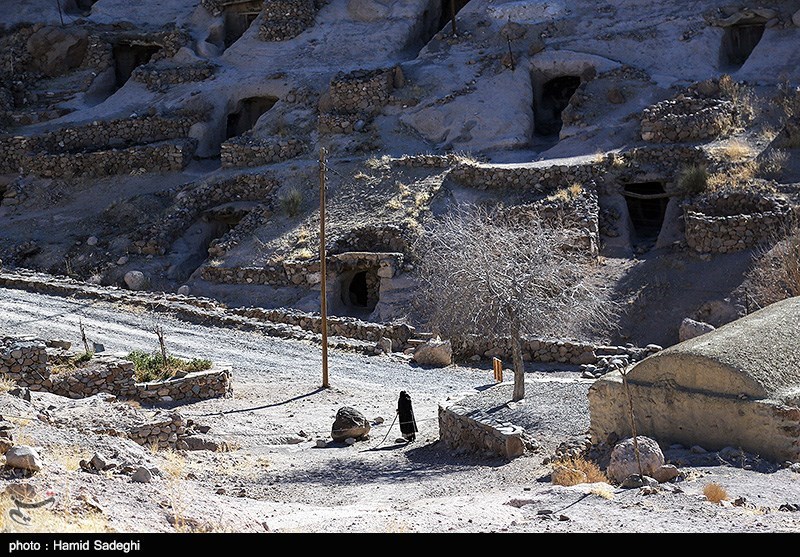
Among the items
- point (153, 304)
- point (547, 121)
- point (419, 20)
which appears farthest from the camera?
point (419, 20)

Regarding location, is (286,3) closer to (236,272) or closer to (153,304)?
(236,272)

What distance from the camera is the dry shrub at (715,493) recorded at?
11.8 m

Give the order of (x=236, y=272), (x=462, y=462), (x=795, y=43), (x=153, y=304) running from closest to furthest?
(x=462, y=462)
(x=153, y=304)
(x=236, y=272)
(x=795, y=43)

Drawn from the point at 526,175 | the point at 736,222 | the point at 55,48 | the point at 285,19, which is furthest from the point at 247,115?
the point at 736,222

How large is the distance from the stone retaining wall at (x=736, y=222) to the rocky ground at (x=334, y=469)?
5.67 metres

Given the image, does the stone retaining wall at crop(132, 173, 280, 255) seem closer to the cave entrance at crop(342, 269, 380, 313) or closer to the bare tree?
the cave entrance at crop(342, 269, 380, 313)

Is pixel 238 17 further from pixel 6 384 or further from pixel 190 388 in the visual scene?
pixel 6 384

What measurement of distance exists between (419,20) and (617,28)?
25.1ft

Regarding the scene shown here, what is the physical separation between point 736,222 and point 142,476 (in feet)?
61.4

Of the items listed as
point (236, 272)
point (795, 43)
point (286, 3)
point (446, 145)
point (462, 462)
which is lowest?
point (462, 462)

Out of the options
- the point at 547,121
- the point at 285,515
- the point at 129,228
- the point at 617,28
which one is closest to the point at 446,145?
the point at 547,121

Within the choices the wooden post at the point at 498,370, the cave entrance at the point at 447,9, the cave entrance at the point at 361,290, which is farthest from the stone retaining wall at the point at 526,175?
the cave entrance at the point at 447,9

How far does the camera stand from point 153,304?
27.7 m

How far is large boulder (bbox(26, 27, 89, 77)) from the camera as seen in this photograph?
143 ft
